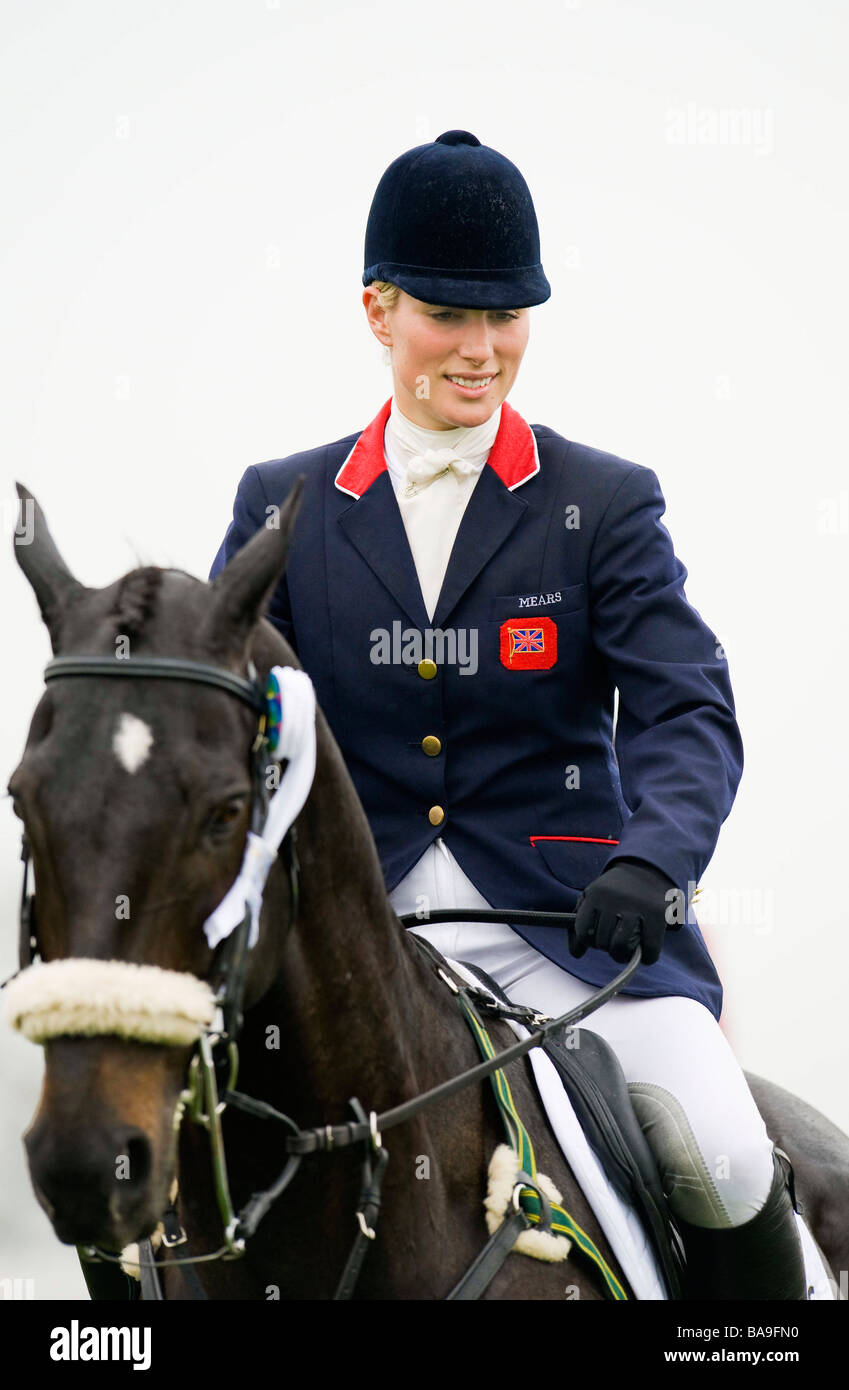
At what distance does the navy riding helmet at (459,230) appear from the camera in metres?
3.66

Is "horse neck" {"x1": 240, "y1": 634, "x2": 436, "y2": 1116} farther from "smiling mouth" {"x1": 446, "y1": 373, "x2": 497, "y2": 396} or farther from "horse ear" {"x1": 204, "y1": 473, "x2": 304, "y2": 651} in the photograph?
"smiling mouth" {"x1": 446, "y1": 373, "x2": 497, "y2": 396}

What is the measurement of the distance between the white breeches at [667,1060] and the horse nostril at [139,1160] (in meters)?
1.58

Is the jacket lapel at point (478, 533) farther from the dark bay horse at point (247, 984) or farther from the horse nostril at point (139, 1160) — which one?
the horse nostril at point (139, 1160)

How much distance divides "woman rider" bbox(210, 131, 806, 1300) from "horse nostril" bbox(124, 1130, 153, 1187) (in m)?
1.55

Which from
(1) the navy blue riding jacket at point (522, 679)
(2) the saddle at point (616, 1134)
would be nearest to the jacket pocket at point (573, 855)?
(1) the navy blue riding jacket at point (522, 679)

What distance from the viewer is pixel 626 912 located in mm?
3062

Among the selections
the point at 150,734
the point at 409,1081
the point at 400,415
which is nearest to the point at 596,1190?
the point at 409,1081

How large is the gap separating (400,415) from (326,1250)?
7.09ft

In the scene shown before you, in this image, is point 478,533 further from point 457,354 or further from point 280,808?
point 280,808

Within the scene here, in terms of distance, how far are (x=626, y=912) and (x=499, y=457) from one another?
4.48ft

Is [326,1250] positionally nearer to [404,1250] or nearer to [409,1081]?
[404,1250]

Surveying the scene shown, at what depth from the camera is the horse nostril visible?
2.07m

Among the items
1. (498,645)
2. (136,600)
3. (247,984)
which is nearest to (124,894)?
(247,984)

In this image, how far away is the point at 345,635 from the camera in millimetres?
3721
